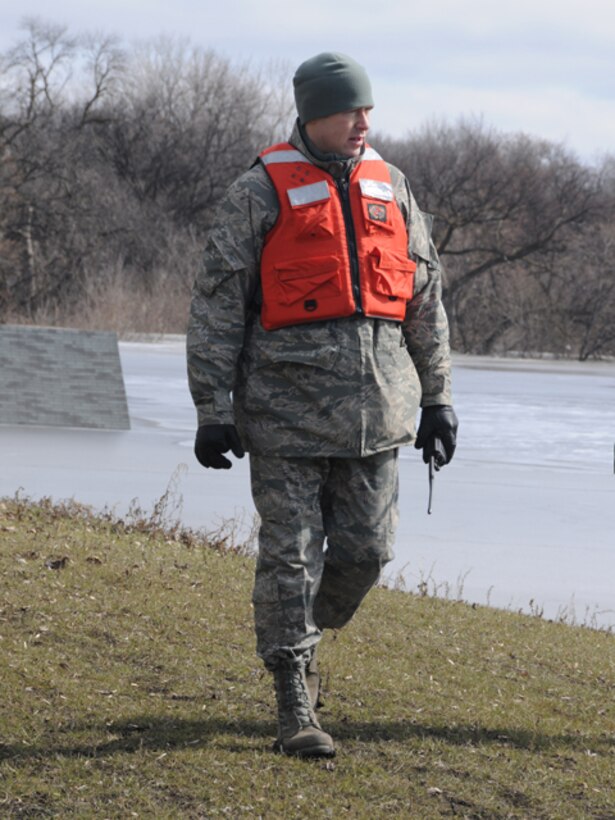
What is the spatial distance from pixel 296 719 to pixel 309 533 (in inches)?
21.2

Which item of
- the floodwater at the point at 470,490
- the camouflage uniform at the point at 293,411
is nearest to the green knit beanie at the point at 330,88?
the camouflage uniform at the point at 293,411

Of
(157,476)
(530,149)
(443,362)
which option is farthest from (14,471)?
(530,149)

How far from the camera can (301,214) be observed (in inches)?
163

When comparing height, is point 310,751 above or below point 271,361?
below

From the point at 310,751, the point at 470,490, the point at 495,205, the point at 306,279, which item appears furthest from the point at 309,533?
the point at 495,205

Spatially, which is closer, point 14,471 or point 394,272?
point 394,272

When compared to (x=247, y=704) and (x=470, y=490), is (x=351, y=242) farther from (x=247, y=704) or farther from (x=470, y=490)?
(x=470, y=490)

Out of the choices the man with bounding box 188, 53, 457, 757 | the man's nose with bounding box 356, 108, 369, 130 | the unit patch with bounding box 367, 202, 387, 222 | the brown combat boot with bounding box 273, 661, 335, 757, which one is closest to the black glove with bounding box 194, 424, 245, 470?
the man with bounding box 188, 53, 457, 757

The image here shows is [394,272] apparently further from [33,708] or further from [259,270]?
[33,708]

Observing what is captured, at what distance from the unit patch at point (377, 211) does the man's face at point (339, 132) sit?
172 mm

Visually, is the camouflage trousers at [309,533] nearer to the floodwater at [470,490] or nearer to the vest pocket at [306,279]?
the vest pocket at [306,279]

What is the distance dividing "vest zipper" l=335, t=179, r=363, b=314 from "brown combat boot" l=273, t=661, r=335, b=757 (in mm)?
1082

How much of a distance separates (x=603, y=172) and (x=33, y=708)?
4840 cm

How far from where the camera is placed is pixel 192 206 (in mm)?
52375
